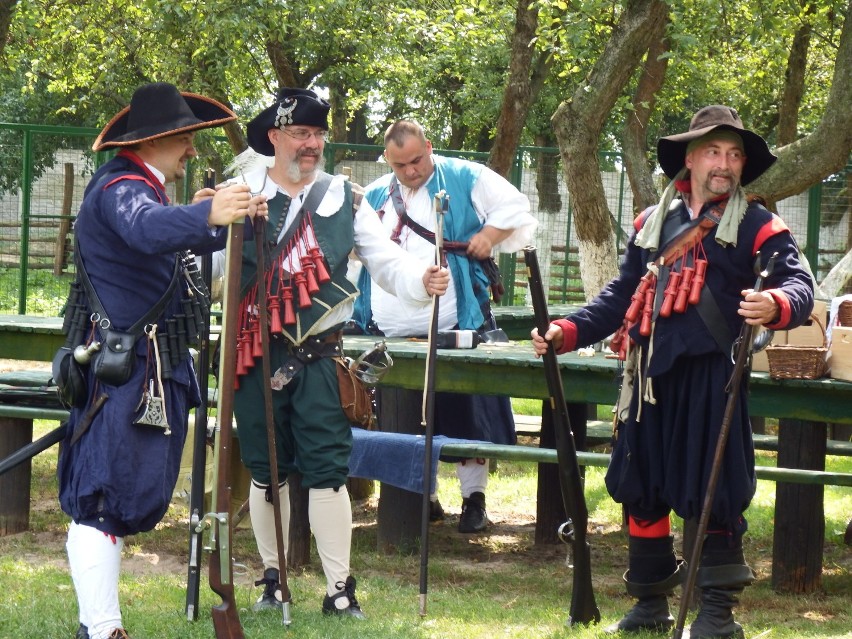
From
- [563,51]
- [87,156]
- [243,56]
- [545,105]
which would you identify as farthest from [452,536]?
[545,105]

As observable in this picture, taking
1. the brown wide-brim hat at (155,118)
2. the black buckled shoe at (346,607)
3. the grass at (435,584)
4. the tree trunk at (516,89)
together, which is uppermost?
the tree trunk at (516,89)

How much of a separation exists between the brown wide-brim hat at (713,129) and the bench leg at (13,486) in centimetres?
379

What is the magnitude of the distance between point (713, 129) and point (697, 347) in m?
0.75

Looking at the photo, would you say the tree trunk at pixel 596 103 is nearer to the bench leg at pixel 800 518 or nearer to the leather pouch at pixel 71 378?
the bench leg at pixel 800 518

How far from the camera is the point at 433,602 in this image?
5.19 meters

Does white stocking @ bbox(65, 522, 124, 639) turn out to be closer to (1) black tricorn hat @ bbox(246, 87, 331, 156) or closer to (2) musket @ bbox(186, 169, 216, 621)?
(2) musket @ bbox(186, 169, 216, 621)

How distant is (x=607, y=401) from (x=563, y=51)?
6565mm

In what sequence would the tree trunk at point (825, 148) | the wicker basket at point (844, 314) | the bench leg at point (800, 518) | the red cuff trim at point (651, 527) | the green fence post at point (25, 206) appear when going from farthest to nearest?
1. the green fence post at point (25, 206)
2. the tree trunk at point (825, 148)
3. the bench leg at point (800, 518)
4. the wicker basket at point (844, 314)
5. the red cuff trim at point (651, 527)

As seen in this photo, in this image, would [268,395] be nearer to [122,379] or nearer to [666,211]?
[122,379]

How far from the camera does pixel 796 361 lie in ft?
16.6

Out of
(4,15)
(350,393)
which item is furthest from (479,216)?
(4,15)

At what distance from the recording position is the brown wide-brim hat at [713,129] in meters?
4.20

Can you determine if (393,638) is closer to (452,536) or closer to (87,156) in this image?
(452,536)

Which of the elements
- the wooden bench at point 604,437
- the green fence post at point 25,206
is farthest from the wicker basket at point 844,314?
the green fence post at point 25,206
